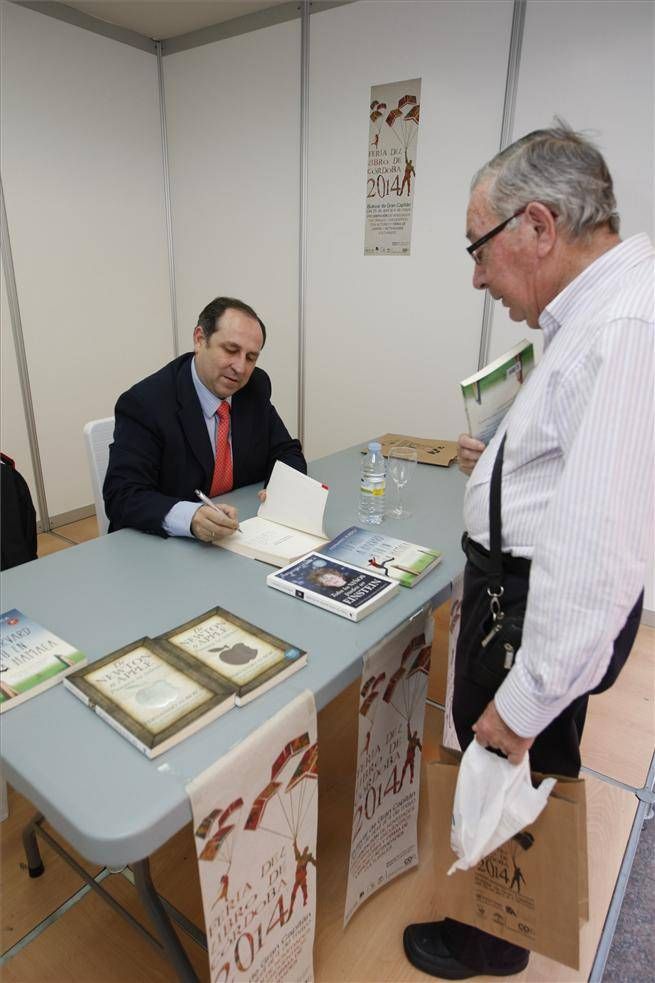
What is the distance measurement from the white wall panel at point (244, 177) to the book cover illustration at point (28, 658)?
274cm

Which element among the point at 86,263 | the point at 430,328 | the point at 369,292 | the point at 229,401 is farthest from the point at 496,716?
the point at 86,263

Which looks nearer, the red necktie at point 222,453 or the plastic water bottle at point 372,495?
the plastic water bottle at point 372,495

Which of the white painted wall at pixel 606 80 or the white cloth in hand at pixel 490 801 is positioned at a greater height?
the white painted wall at pixel 606 80

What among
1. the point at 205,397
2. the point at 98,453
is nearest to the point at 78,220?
the point at 98,453

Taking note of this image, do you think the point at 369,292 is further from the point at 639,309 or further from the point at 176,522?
the point at 639,309

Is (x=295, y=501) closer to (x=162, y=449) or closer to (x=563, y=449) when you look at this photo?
(x=162, y=449)

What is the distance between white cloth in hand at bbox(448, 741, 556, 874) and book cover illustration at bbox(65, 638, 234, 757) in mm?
424

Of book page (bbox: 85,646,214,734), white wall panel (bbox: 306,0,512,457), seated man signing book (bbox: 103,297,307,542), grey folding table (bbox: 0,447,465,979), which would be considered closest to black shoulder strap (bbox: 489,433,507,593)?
grey folding table (bbox: 0,447,465,979)

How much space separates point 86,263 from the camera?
339 centimetres

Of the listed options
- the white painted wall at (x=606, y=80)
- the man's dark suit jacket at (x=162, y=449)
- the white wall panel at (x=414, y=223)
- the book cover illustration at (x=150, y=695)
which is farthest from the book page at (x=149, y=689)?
the white painted wall at (x=606, y=80)

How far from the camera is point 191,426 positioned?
1698 mm

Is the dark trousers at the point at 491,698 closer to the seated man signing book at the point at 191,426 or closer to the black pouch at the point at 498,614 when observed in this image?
the black pouch at the point at 498,614

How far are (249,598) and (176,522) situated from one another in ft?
1.18

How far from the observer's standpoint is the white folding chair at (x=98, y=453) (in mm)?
1850
